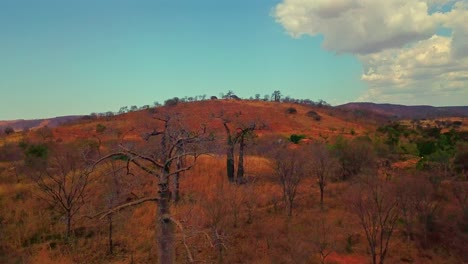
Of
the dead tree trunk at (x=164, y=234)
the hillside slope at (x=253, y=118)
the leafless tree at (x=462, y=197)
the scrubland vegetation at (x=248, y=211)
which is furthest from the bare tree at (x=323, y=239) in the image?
the hillside slope at (x=253, y=118)

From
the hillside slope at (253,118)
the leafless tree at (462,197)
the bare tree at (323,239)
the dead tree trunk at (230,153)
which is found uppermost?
the hillside slope at (253,118)

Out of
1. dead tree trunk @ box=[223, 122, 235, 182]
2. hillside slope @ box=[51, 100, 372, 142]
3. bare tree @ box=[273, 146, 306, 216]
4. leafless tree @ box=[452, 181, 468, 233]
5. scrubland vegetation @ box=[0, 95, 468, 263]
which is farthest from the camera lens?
hillside slope @ box=[51, 100, 372, 142]

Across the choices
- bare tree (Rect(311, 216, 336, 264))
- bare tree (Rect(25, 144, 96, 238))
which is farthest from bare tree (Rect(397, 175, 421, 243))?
bare tree (Rect(25, 144, 96, 238))

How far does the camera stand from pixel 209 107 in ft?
256

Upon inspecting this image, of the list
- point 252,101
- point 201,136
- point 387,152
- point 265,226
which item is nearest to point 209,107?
point 252,101

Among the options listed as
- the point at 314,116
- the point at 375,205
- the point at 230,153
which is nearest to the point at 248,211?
the point at 230,153

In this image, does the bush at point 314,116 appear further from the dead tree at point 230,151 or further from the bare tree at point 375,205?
the bare tree at point 375,205

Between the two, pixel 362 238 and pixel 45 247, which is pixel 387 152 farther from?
pixel 45 247

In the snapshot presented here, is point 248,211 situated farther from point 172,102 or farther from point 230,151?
point 172,102

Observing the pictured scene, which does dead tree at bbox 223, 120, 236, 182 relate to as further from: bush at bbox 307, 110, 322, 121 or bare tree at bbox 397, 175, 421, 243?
bush at bbox 307, 110, 322, 121

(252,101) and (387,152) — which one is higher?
(252,101)

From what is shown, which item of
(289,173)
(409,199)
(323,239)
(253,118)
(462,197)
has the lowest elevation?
(323,239)

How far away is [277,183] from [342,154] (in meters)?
5.98

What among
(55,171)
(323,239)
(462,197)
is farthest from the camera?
(55,171)
